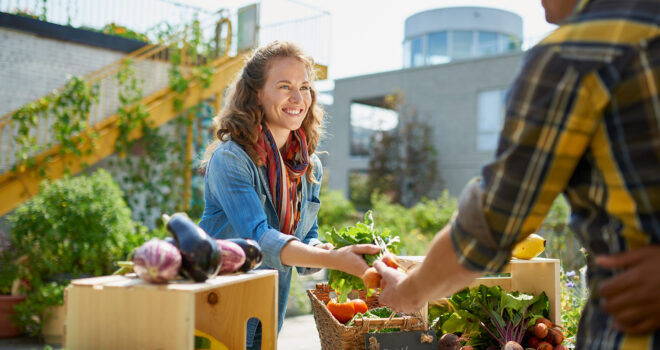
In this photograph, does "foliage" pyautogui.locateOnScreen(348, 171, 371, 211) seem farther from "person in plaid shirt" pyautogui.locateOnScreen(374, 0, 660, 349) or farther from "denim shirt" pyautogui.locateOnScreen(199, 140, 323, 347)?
"person in plaid shirt" pyautogui.locateOnScreen(374, 0, 660, 349)

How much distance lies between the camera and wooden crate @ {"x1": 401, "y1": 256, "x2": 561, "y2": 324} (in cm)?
255

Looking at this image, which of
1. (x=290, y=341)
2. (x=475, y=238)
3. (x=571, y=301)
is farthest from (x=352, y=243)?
(x=290, y=341)

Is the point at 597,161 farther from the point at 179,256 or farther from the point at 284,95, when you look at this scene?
the point at 284,95

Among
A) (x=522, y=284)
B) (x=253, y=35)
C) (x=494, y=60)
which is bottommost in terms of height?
(x=522, y=284)

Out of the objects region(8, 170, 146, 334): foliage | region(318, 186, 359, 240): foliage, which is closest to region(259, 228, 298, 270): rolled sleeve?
region(8, 170, 146, 334): foliage

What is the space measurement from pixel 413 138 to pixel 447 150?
1.16 meters

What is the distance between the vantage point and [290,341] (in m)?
5.52

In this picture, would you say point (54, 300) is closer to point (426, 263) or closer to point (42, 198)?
point (42, 198)

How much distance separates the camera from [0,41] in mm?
7539

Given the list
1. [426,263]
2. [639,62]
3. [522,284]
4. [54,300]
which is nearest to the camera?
[639,62]

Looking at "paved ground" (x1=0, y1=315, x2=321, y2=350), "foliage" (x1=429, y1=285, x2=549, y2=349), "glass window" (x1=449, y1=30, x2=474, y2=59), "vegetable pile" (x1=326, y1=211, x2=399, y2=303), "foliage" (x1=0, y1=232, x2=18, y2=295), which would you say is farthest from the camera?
"glass window" (x1=449, y1=30, x2=474, y2=59)

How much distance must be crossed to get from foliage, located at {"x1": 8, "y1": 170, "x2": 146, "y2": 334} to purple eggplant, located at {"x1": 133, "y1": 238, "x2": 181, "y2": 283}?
4.52m

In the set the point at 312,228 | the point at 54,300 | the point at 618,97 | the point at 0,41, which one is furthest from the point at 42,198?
the point at 618,97

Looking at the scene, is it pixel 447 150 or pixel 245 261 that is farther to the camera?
pixel 447 150
